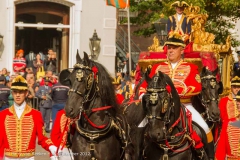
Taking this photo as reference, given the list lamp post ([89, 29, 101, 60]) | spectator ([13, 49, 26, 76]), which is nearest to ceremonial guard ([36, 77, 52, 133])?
spectator ([13, 49, 26, 76])

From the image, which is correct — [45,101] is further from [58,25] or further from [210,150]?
[210,150]

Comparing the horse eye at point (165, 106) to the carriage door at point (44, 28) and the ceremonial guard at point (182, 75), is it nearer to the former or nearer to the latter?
the ceremonial guard at point (182, 75)

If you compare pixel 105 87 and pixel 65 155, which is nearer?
pixel 105 87

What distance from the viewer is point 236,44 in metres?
32.0

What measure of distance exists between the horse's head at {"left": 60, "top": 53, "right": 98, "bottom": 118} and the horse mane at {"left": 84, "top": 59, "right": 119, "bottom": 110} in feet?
0.31

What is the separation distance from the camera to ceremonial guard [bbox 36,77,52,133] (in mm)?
24344

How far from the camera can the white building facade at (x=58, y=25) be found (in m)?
31.3

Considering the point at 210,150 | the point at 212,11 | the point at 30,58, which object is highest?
the point at 212,11

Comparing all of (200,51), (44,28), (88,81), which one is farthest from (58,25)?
(88,81)

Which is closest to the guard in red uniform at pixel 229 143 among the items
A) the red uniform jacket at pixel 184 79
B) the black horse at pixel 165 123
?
the black horse at pixel 165 123

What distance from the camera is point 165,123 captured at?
32.9 feet

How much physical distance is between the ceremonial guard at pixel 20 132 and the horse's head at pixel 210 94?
12.6ft

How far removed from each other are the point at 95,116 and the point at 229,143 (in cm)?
195

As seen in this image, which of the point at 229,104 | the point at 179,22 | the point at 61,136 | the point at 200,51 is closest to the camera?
the point at 61,136
